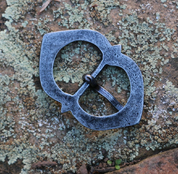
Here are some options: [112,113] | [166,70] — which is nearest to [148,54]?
[166,70]

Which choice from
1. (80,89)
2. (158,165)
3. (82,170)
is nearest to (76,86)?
(80,89)

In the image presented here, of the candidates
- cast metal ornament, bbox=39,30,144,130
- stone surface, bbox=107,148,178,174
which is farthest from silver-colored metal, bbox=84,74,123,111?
stone surface, bbox=107,148,178,174

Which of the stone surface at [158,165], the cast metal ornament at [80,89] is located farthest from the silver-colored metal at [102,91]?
the stone surface at [158,165]

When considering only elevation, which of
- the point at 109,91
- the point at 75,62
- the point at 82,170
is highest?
the point at 75,62

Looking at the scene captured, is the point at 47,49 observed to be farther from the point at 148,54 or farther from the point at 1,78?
the point at 148,54

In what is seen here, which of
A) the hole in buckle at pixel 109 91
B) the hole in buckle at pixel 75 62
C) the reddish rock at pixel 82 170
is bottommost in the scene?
→ the reddish rock at pixel 82 170

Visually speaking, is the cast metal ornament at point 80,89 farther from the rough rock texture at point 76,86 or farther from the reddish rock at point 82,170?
the reddish rock at point 82,170

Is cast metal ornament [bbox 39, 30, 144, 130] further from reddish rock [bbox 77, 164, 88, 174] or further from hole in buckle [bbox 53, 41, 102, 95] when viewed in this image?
reddish rock [bbox 77, 164, 88, 174]

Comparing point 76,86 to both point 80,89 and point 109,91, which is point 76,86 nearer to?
point 80,89
